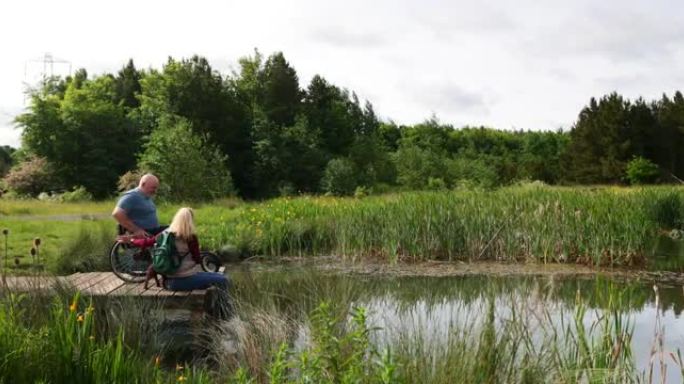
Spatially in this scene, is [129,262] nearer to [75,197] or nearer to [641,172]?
[75,197]

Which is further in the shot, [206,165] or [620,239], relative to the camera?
[206,165]

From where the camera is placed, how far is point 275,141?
3512 cm

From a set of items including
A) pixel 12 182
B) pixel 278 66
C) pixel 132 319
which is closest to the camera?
pixel 132 319

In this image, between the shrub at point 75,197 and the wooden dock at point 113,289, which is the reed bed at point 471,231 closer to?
the wooden dock at point 113,289

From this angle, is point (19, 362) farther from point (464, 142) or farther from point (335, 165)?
point (464, 142)

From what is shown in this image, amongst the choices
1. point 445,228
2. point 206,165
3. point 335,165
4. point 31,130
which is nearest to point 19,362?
point 445,228

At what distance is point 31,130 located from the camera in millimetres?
34781

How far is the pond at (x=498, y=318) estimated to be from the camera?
14.7 ft

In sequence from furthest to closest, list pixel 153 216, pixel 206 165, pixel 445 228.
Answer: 1. pixel 206 165
2. pixel 445 228
3. pixel 153 216

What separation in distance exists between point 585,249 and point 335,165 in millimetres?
21347

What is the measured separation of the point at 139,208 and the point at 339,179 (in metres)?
24.6

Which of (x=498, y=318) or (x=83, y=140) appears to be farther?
(x=83, y=140)

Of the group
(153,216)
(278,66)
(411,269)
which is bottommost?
(411,269)

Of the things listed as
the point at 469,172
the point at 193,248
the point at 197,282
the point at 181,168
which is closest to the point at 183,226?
the point at 193,248
